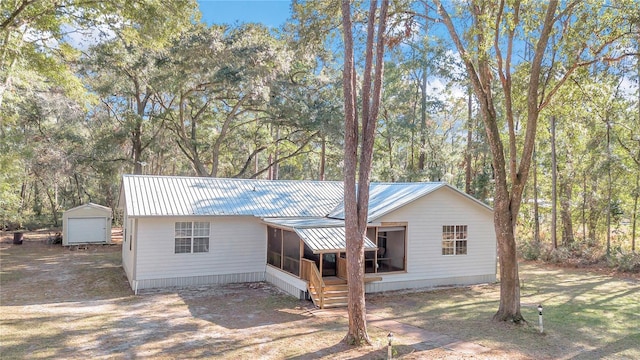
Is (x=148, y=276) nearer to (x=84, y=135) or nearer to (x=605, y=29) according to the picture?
(x=605, y=29)

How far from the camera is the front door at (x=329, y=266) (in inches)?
596

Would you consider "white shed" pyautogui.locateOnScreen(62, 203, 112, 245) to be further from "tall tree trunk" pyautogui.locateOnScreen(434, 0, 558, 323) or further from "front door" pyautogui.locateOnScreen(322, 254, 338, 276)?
"tall tree trunk" pyautogui.locateOnScreen(434, 0, 558, 323)

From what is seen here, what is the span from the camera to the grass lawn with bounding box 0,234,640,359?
849cm

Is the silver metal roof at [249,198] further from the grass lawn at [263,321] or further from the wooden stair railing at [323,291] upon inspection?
the grass lawn at [263,321]

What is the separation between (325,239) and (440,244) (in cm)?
503

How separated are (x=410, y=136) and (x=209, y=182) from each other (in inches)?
709

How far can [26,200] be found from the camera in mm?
36750

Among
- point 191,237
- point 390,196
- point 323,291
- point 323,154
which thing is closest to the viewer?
point 323,291

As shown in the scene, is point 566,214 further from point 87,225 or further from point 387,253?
point 87,225

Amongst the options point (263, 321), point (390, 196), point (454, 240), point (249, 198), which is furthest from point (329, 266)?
point (263, 321)

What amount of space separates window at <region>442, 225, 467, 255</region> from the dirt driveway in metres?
5.20

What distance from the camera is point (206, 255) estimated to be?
14.7 metres

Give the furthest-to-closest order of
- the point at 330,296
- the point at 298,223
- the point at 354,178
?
the point at 298,223, the point at 330,296, the point at 354,178

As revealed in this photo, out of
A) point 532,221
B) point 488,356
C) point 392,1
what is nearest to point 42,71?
point 392,1
